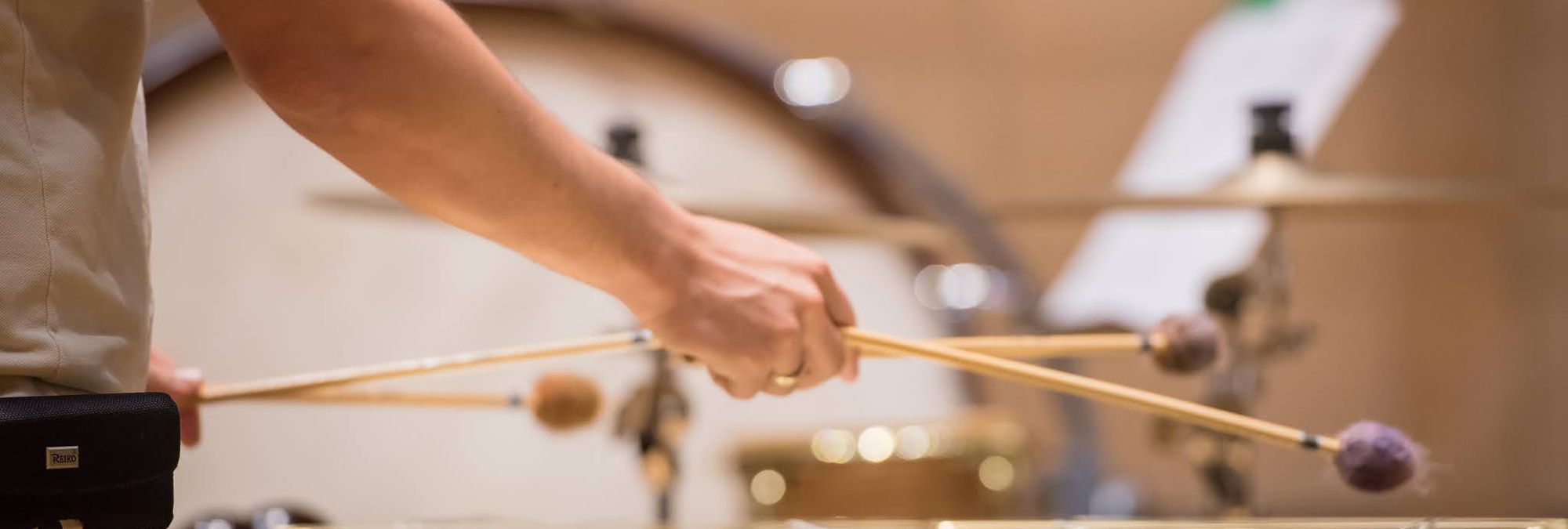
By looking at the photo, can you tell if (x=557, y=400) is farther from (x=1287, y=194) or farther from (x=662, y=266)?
(x=1287, y=194)

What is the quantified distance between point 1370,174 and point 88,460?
374 centimetres

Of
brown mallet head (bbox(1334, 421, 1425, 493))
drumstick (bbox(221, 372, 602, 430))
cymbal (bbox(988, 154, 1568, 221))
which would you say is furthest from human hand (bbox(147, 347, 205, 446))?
cymbal (bbox(988, 154, 1568, 221))

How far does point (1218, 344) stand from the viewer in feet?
4.79

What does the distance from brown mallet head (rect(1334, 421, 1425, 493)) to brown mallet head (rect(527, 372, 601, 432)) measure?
0.78 m

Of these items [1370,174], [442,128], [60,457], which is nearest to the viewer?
[60,457]

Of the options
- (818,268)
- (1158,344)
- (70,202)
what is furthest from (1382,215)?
(70,202)

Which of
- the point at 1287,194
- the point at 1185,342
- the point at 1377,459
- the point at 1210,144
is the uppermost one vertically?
the point at 1210,144

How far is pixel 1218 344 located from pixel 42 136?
1.03 metres

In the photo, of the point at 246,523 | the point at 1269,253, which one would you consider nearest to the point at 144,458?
the point at 246,523

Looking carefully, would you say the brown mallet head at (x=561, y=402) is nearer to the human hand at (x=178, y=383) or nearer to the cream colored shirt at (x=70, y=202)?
the human hand at (x=178, y=383)

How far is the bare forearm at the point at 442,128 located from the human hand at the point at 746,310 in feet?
0.16

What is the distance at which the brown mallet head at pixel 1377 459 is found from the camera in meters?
1.21

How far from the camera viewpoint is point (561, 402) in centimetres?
164

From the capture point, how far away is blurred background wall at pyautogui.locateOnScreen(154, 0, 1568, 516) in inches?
151
